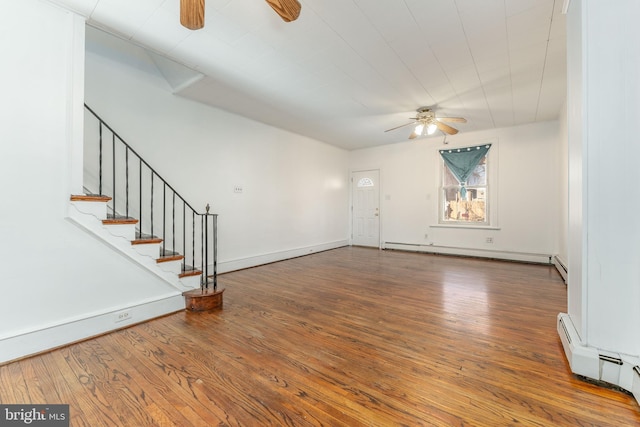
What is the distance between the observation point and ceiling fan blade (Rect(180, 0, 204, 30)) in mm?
1675

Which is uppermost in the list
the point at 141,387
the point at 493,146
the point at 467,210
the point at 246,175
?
the point at 493,146

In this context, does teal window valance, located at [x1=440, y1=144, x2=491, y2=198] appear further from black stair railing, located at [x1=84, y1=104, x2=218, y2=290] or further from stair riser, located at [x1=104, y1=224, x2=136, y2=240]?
stair riser, located at [x1=104, y1=224, x2=136, y2=240]

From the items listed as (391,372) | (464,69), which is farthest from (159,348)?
(464,69)

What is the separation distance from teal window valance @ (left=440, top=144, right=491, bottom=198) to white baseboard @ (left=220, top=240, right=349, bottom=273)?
339 centimetres

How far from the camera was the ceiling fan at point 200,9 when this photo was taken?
1648mm

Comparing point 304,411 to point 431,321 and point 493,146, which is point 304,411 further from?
point 493,146

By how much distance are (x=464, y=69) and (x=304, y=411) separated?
375 cm

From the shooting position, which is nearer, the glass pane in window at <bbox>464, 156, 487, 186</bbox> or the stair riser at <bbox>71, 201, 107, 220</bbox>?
the stair riser at <bbox>71, 201, 107, 220</bbox>

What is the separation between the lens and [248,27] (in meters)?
2.38

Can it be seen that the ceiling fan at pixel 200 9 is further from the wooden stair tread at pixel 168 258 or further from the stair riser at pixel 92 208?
the wooden stair tread at pixel 168 258

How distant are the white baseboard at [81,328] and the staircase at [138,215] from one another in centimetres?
24

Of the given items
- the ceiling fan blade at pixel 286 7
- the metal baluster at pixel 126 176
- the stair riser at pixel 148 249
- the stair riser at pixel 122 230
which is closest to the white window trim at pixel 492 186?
the ceiling fan blade at pixel 286 7
